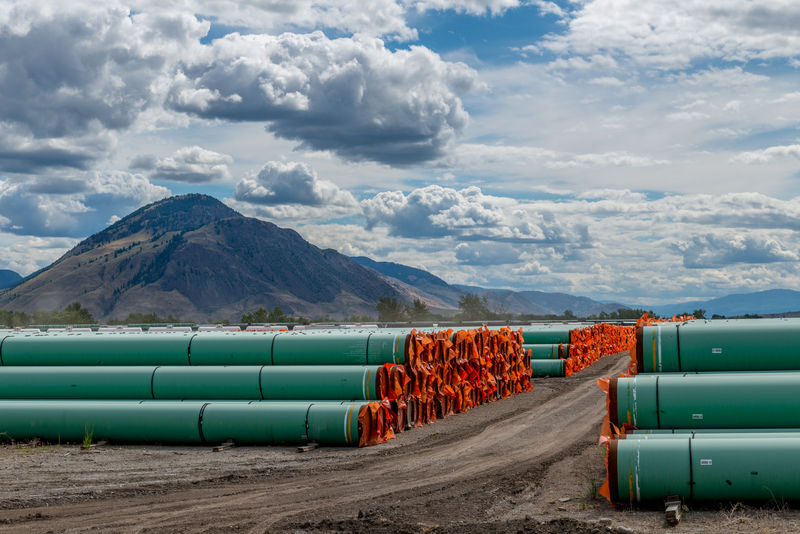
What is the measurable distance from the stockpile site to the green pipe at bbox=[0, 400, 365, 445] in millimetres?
40

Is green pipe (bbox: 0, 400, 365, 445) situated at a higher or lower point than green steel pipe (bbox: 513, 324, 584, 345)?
lower

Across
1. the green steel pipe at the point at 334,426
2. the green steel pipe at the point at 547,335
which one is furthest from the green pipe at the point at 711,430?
the green steel pipe at the point at 547,335

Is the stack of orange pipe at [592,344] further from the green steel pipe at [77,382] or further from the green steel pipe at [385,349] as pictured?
the green steel pipe at [77,382]

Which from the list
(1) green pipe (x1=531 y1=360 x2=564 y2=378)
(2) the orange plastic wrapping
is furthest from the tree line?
(2) the orange plastic wrapping

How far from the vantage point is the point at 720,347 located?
13047 millimetres

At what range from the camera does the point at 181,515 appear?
11.2 meters

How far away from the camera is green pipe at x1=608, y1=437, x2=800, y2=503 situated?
10.1 metres

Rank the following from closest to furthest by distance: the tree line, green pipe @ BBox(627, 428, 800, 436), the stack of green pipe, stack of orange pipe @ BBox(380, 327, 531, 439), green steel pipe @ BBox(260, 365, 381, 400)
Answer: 1. green pipe @ BBox(627, 428, 800, 436)
2. green steel pipe @ BBox(260, 365, 381, 400)
3. the stack of green pipe
4. stack of orange pipe @ BBox(380, 327, 531, 439)
5. the tree line

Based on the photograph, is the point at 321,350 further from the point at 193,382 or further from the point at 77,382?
the point at 77,382

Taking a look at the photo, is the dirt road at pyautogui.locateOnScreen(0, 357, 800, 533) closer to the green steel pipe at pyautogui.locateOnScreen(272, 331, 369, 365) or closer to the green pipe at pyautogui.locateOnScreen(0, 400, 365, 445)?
the green pipe at pyautogui.locateOnScreen(0, 400, 365, 445)

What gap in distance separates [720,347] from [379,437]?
25.3ft

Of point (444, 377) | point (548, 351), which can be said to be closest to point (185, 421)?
point (444, 377)

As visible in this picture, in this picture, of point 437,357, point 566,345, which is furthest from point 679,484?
point 566,345

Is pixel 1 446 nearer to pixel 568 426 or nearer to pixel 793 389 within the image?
pixel 568 426
